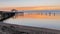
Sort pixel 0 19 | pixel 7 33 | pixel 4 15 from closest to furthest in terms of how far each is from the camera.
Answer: pixel 7 33 → pixel 0 19 → pixel 4 15

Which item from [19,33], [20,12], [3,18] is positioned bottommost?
[20,12]

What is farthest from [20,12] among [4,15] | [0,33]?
[0,33]

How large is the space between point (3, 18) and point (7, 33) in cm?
2830

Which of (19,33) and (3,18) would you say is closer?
(19,33)

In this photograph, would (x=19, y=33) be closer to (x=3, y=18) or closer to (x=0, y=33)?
(x=0, y=33)

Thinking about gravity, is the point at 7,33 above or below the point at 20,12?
above

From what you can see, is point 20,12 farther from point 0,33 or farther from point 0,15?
point 0,33

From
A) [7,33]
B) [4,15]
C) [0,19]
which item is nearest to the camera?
[7,33]

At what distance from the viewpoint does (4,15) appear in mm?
44250

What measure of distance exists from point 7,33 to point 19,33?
1.03 meters

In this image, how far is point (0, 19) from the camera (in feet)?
133

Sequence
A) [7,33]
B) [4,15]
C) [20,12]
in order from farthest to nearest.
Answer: [20,12]
[4,15]
[7,33]

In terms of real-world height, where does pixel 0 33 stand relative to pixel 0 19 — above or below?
above

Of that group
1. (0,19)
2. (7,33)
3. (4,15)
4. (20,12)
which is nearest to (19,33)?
(7,33)
